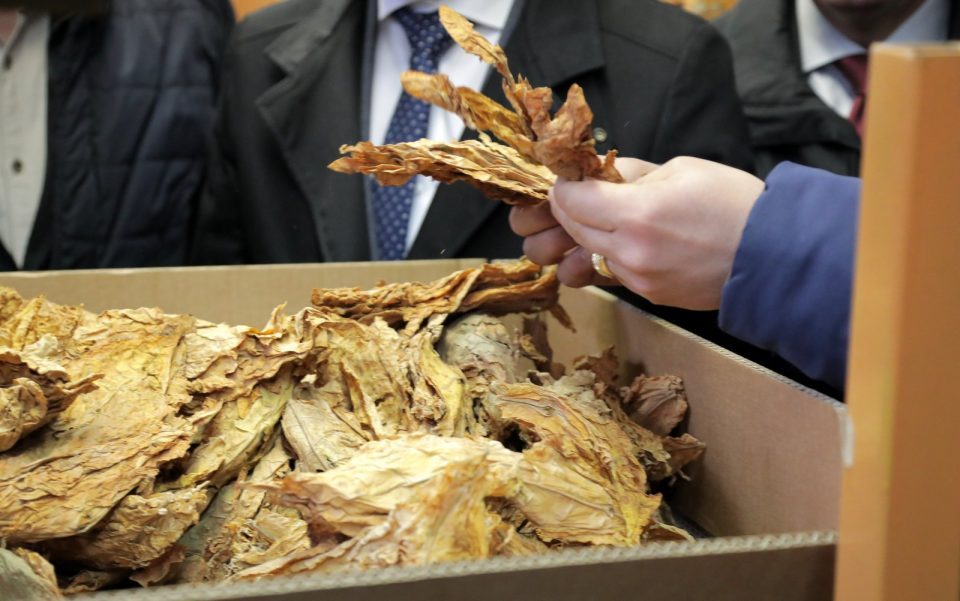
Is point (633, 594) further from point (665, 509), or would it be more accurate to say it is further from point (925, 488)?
point (665, 509)

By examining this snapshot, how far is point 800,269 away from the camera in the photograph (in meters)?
0.71

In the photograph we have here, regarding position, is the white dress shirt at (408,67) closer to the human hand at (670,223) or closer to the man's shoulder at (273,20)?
the man's shoulder at (273,20)

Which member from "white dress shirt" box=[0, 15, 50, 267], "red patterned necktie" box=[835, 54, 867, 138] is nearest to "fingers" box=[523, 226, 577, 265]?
"red patterned necktie" box=[835, 54, 867, 138]

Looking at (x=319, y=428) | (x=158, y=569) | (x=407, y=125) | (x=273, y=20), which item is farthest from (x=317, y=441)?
(x=273, y=20)

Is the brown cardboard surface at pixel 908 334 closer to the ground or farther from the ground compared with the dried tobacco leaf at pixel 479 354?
farther from the ground

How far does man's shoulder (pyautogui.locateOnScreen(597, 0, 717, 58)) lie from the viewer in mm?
1501

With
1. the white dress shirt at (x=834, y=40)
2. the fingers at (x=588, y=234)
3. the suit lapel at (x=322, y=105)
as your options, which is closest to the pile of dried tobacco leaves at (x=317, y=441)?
the fingers at (x=588, y=234)

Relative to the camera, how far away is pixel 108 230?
1723 millimetres

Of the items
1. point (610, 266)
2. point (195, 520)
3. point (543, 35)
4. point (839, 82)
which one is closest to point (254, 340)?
point (195, 520)

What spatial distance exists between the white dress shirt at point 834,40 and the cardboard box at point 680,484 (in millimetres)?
731

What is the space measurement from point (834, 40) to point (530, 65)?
532 millimetres

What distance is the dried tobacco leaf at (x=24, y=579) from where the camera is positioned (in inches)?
25.9

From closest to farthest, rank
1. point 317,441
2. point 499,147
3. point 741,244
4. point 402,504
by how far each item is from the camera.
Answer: point 402,504
point 741,244
point 317,441
point 499,147

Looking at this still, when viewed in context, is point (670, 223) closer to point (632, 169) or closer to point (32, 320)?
point (632, 169)
